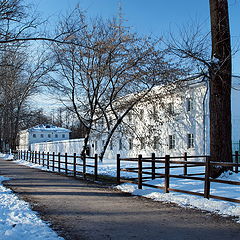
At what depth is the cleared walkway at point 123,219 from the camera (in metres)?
5.51

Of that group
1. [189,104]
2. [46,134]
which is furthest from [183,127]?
[46,134]

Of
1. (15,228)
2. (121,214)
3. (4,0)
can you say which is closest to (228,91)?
(121,214)

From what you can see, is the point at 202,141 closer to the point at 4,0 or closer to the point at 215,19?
the point at 215,19

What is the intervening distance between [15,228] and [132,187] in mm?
5772

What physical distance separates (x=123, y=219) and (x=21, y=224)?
6.70 feet

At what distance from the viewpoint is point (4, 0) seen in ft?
32.2

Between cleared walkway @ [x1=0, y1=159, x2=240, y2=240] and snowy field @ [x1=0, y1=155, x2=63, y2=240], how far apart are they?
242 millimetres

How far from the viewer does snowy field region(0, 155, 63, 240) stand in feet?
17.2

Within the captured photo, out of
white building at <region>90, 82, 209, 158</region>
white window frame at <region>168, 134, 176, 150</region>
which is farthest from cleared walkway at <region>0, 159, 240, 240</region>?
white window frame at <region>168, 134, 176, 150</region>

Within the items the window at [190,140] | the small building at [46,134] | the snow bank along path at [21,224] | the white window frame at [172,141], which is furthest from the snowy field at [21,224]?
the small building at [46,134]

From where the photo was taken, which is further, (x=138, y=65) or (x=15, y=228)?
(x=138, y=65)

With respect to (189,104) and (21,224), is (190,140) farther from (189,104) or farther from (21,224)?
(21,224)

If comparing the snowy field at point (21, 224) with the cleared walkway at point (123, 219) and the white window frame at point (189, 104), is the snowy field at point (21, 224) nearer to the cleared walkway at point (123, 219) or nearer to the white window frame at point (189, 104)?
the cleared walkway at point (123, 219)

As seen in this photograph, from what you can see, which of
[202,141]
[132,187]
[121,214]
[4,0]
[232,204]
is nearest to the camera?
[121,214]
